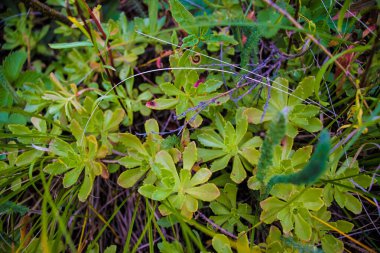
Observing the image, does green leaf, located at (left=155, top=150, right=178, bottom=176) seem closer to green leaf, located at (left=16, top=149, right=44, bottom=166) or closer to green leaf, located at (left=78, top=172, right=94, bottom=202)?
green leaf, located at (left=78, top=172, right=94, bottom=202)

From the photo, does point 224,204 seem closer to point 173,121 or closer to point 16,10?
point 173,121

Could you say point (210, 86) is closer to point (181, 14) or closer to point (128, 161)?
point (181, 14)

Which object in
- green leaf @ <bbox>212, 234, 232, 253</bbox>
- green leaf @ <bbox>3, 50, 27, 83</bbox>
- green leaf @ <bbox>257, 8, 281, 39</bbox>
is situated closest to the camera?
green leaf @ <bbox>257, 8, 281, 39</bbox>

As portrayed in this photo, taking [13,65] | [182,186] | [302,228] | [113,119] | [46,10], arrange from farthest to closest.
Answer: [13,65] → [46,10] → [113,119] → [182,186] → [302,228]

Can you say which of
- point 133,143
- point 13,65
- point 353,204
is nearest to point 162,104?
point 133,143

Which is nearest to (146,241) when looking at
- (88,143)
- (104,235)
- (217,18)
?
(104,235)

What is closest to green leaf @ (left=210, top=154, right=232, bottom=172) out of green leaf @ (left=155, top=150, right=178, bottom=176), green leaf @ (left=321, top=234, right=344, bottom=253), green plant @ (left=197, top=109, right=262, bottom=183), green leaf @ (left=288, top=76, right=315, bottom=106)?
green plant @ (left=197, top=109, right=262, bottom=183)
